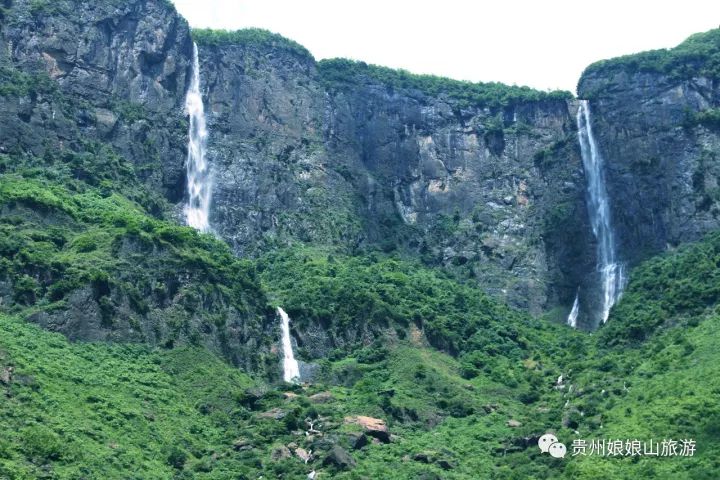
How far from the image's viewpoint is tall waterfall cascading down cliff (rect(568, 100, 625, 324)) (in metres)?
112

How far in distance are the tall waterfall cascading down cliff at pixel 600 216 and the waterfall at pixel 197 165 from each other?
114 feet

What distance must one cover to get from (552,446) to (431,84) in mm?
63277

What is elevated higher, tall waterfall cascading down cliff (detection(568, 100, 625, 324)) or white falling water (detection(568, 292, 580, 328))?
tall waterfall cascading down cliff (detection(568, 100, 625, 324))

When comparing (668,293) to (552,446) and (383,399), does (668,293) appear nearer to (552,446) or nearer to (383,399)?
(552,446)

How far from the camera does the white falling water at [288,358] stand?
90.7m

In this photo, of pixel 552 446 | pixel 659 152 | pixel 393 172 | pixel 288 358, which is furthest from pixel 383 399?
pixel 393 172

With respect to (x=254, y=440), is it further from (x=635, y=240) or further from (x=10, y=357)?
(x=635, y=240)

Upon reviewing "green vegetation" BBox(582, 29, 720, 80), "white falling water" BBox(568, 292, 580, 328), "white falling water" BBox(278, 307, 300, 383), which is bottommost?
"white falling water" BBox(278, 307, 300, 383)

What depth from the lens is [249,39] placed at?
126562 mm

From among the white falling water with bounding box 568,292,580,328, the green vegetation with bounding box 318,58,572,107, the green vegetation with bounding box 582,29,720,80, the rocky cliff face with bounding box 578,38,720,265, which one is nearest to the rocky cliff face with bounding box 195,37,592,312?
the green vegetation with bounding box 318,58,572,107

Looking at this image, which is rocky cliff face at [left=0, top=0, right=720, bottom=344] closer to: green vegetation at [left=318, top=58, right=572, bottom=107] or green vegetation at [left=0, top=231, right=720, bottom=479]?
green vegetation at [left=318, top=58, right=572, bottom=107]

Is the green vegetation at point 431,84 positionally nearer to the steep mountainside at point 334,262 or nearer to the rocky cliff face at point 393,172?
the steep mountainside at point 334,262

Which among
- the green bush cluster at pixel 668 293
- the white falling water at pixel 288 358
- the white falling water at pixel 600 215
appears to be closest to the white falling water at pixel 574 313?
the white falling water at pixel 600 215

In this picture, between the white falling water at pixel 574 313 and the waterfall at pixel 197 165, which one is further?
the waterfall at pixel 197 165
